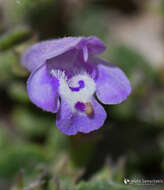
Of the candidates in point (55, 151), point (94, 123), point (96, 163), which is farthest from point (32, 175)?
point (94, 123)

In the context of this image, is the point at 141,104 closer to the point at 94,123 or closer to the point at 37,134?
the point at 37,134

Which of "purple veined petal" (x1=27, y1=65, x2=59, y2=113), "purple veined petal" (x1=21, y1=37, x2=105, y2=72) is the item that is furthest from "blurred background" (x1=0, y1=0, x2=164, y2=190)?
"purple veined petal" (x1=27, y1=65, x2=59, y2=113)

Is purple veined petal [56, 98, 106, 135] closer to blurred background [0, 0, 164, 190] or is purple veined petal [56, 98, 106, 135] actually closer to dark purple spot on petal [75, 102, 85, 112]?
Answer: dark purple spot on petal [75, 102, 85, 112]

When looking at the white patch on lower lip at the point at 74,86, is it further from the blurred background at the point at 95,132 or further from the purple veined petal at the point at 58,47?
the blurred background at the point at 95,132

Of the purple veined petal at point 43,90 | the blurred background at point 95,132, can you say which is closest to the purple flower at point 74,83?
the purple veined petal at point 43,90

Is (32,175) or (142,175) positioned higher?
(32,175)

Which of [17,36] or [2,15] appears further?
[2,15]

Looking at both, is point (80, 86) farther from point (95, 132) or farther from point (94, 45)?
point (95, 132)

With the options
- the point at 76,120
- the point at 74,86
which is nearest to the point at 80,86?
the point at 74,86

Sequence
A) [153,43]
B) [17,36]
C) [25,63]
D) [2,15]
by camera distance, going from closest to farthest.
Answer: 1. [25,63]
2. [17,36]
3. [2,15]
4. [153,43]
